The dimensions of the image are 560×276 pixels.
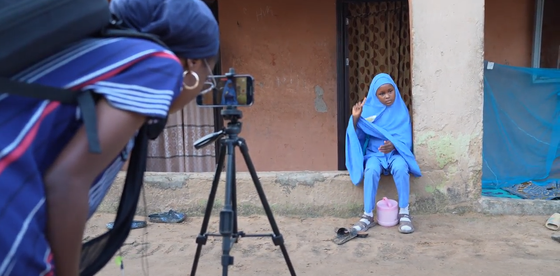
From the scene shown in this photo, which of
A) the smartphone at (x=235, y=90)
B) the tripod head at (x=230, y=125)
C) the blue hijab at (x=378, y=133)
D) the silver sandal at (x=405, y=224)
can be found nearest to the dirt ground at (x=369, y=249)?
the silver sandal at (x=405, y=224)

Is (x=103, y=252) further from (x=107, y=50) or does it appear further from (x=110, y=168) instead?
(x=107, y=50)

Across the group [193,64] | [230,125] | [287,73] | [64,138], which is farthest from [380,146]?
[64,138]

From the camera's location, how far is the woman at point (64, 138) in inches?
28.9

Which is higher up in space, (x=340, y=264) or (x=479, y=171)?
(x=479, y=171)

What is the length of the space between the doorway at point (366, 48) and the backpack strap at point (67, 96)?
172 inches

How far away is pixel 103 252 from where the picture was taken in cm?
115

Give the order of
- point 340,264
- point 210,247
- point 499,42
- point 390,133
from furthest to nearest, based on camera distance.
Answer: point 499,42, point 390,133, point 210,247, point 340,264

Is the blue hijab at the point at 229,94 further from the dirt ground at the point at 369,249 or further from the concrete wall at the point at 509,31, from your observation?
the concrete wall at the point at 509,31

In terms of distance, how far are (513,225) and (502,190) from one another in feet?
3.62

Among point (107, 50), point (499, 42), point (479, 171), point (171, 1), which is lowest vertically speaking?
point (479, 171)

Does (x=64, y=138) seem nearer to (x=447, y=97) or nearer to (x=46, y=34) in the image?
(x=46, y=34)

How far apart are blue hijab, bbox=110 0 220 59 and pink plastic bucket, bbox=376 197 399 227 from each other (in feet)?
Result: 9.08

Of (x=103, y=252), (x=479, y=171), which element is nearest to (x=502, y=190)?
(x=479, y=171)

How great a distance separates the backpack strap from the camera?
74cm
